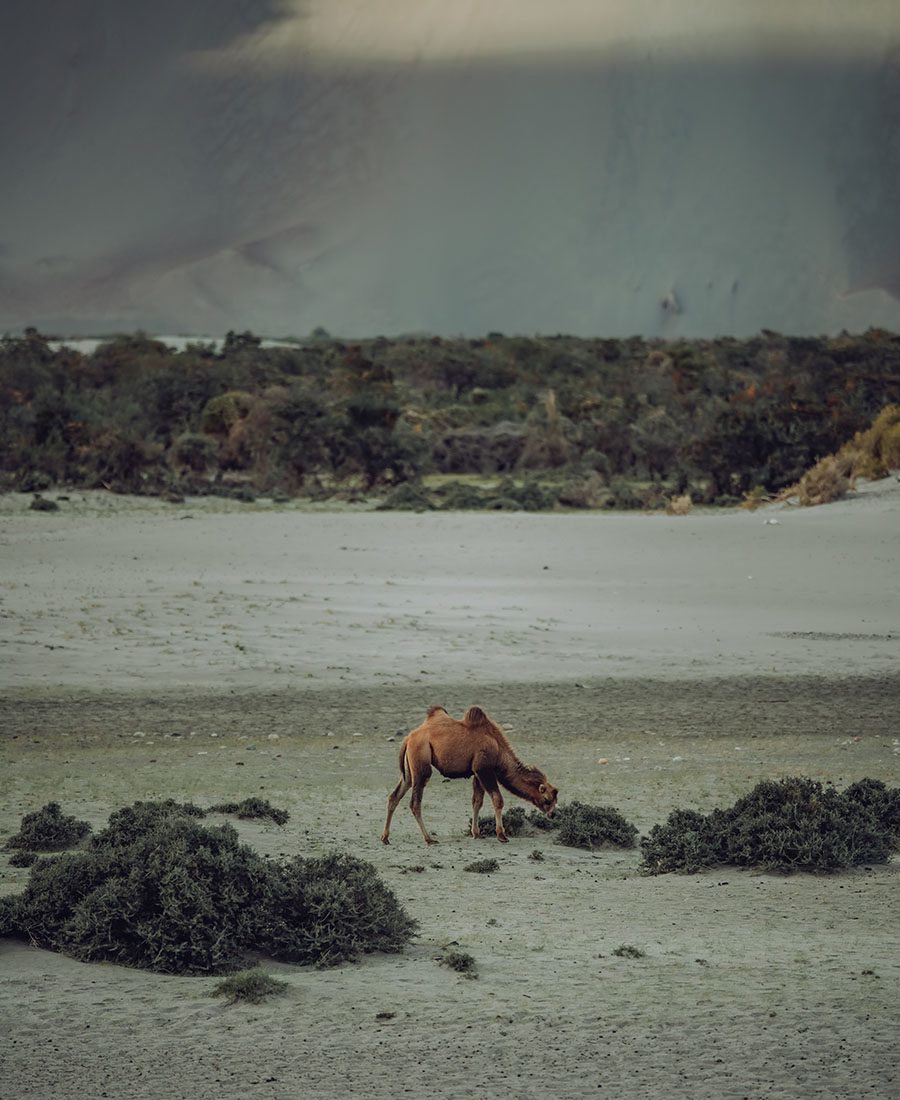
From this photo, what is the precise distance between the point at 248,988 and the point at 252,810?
3712 mm

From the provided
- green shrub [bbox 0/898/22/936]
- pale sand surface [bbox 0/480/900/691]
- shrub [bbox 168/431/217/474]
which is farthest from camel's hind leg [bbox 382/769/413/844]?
shrub [bbox 168/431/217/474]

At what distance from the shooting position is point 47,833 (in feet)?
30.9

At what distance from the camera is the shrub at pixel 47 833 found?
9.38m

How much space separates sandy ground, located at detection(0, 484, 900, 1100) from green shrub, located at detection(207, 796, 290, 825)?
0.15 meters

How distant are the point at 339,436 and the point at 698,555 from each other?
52.9 ft

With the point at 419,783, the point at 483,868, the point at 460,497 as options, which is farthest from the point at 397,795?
the point at 460,497

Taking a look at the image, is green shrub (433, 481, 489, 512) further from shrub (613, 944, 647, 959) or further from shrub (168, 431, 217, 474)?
shrub (613, 944, 647, 959)

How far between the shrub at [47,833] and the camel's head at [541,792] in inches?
107

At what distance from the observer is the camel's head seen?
9.33 m

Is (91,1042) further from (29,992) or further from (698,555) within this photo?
(698,555)

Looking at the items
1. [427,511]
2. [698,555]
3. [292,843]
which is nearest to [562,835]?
[292,843]

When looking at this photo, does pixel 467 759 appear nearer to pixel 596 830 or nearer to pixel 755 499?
pixel 596 830

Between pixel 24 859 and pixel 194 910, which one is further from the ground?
pixel 194 910

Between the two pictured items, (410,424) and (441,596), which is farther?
(410,424)
